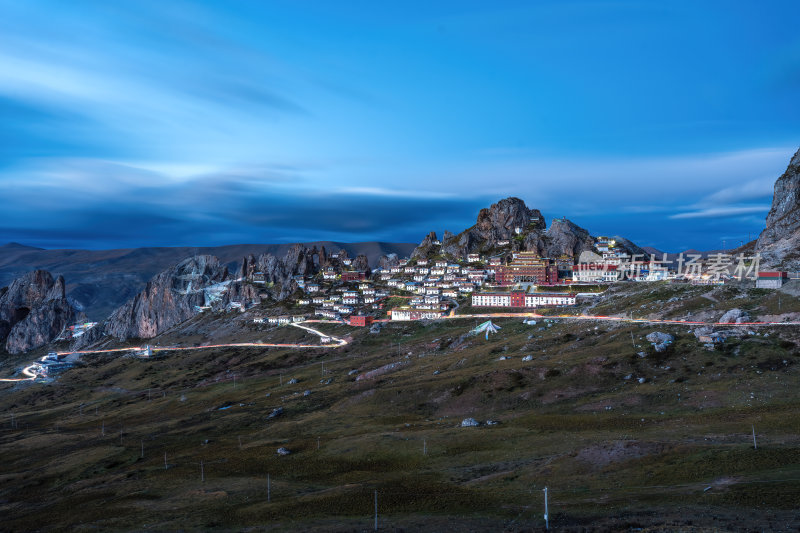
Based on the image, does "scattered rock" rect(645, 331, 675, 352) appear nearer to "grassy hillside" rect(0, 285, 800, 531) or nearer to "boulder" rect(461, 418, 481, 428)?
"grassy hillside" rect(0, 285, 800, 531)

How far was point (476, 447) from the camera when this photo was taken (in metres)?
65.5

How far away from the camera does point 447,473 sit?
187ft

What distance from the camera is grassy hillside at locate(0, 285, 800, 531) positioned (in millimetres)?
42031

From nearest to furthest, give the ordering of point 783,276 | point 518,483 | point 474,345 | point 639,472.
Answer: point 639,472
point 518,483
point 783,276
point 474,345

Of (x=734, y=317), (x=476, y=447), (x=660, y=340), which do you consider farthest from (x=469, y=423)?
(x=734, y=317)

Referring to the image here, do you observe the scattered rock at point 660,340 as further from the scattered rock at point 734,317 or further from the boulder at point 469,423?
the boulder at point 469,423

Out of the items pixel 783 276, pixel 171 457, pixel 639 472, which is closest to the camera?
pixel 639 472

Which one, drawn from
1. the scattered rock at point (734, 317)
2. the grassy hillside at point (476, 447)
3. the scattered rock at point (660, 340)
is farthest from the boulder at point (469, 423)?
the scattered rock at point (734, 317)

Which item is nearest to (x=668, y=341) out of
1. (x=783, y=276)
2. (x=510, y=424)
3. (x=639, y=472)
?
(x=510, y=424)

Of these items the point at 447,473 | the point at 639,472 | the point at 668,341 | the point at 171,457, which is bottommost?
the point at 171,457

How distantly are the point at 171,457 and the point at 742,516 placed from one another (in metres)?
87.5

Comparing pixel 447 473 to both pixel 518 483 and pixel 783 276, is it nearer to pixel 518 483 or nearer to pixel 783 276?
pixel 518 483

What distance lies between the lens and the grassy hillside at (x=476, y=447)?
42.0m

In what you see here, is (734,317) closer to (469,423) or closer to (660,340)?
(660,340)
